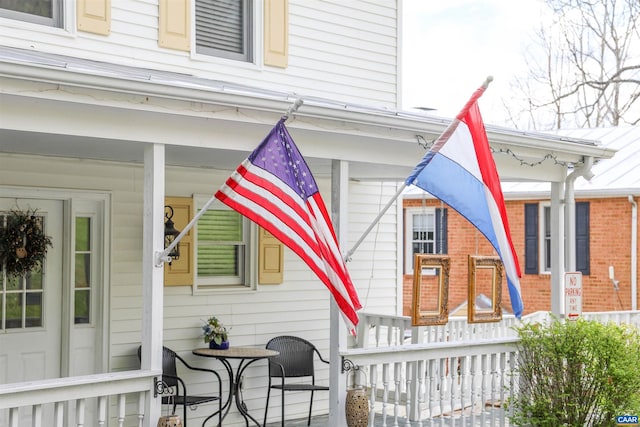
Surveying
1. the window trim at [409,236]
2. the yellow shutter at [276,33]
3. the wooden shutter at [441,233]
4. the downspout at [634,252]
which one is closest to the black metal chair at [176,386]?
the yellow shutter at [276,33]

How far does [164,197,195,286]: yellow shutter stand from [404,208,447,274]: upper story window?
11.0 metres

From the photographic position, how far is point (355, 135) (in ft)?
26.5

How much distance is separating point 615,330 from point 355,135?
317 centimetres

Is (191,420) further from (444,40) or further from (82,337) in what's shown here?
(444,40)

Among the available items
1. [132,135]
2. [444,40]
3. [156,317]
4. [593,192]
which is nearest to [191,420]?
[156,317]

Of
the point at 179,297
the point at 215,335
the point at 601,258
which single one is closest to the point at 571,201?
the point at 215,335

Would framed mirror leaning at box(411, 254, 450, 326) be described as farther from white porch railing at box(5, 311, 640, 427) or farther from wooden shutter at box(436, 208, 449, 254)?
wooden shutter at box(436, 208, 449, 254)

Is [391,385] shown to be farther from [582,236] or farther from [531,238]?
[531,238]

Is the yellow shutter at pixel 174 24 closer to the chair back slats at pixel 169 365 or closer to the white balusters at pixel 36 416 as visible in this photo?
the chair back slats at pixel 169 365

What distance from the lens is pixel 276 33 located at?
10.4m

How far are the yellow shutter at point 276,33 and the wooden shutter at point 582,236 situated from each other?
9.53 m

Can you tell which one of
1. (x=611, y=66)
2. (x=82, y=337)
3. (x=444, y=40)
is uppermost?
(x=444, y=40)

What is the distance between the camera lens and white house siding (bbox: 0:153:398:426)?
8.84m

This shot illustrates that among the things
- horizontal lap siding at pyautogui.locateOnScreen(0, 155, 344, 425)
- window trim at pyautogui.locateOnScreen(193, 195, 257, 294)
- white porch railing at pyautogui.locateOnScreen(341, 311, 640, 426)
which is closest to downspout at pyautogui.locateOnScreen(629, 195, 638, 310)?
white porch railing at pyautogui.locateOnScreen(341, 311, 640, 426)
